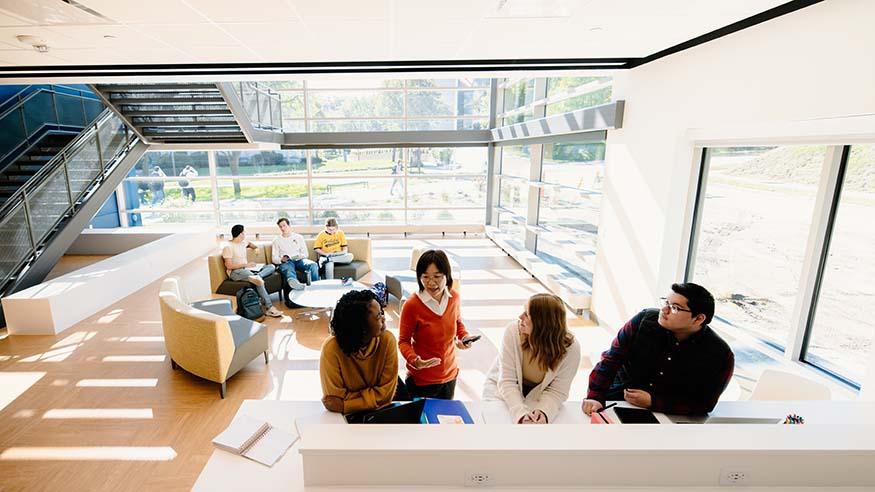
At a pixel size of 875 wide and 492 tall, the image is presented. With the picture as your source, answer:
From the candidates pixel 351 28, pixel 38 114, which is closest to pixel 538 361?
pixel 351 28

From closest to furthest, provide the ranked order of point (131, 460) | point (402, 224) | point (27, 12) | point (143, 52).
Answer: point (27, 12) → point (131, 460) → point (143, 52) → point (402, 224)

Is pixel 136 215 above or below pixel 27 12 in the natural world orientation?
below

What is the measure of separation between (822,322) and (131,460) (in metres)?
5.42

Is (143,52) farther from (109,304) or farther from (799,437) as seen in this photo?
(799,437)

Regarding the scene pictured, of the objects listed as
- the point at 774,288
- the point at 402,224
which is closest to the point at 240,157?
the point at 402,224

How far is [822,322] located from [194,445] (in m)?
5.03

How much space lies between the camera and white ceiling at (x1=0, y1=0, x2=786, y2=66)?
283cm

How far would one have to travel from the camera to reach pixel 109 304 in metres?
6.68

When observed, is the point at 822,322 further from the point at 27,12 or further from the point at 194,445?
the point at 27,12

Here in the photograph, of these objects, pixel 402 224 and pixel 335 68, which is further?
pixel 402 224

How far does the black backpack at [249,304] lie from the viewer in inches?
237

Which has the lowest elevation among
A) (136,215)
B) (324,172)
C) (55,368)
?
(55,368)

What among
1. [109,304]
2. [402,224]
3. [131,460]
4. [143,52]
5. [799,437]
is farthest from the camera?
[402,224]

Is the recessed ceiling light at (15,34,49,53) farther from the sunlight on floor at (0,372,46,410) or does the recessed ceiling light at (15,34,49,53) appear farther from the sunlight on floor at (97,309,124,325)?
the sunlight on floor at (97,309,124,325)
